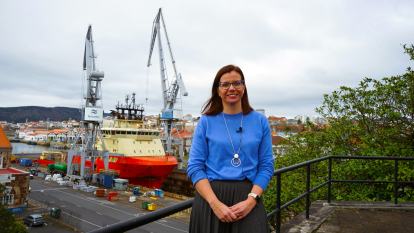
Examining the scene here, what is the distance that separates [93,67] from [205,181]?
24.5 m

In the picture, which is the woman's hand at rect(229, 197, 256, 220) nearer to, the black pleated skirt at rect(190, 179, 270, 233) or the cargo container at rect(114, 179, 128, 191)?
the black pleated skirt at rect(190, 179, 270, 233)

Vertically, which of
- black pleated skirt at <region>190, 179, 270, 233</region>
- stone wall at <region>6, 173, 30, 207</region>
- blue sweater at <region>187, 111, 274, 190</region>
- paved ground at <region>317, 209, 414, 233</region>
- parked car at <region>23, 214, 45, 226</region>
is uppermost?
blue sweater at <region>187, 111, 274, 190</region>

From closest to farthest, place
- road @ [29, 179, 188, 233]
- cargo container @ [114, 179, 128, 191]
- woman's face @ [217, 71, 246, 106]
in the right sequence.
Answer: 1. woman's face @ [217, 71, 246, 106]
2. road @ [29, 179, 188, 233]
3. cargo container @ [114, 179, 128, 191]

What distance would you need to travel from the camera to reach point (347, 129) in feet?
22.4

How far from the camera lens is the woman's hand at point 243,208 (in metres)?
1.44

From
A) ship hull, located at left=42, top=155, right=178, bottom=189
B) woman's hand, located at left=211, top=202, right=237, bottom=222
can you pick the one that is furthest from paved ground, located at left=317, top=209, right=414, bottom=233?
ship hull, located at left=42, top=155, right=178, bottom=189

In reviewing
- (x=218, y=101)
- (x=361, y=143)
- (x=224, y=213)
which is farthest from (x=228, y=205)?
(x=361, y=143)

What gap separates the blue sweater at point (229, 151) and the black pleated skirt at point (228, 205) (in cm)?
5

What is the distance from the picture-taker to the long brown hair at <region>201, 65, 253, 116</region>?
1682 mm

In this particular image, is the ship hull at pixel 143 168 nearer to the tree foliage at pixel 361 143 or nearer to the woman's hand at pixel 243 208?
the tree foliage at pixel 361 143

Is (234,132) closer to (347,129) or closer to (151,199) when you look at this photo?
(347,129)

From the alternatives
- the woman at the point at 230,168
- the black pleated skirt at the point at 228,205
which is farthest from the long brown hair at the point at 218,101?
the black pleated skirt at the point at 228,205

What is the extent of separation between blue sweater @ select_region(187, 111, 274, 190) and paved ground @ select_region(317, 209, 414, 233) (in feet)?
7.57

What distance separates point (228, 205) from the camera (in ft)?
4.92
